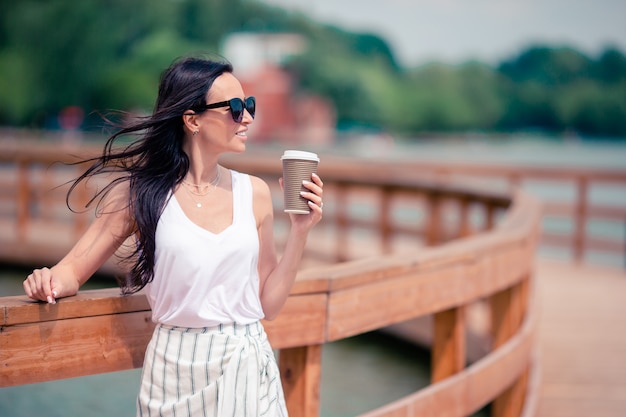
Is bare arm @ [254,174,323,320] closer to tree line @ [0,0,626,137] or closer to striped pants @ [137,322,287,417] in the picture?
striped pants @ [137,322,287,417]

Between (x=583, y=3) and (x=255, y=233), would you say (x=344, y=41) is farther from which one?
(x=255, y=233)

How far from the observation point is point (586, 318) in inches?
215

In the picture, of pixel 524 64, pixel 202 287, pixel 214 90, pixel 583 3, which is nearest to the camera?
pixel 202 287

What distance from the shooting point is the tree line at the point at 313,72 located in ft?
174

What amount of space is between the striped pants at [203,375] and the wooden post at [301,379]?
1.13 ft

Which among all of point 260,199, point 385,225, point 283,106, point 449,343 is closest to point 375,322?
point 449,343

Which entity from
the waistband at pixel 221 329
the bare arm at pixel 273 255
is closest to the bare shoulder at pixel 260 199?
the bare arm at pixel 273 255

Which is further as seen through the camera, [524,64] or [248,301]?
[524,64]

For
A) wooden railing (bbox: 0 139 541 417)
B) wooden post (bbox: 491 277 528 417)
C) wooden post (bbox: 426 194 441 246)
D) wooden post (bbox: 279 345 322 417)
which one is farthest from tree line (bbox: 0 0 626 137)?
wooden post (bbox: 279 345 322 417)

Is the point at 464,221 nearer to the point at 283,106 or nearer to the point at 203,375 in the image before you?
the point at 203,375

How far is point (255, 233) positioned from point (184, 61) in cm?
38

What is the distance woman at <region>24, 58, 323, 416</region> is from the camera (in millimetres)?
1528

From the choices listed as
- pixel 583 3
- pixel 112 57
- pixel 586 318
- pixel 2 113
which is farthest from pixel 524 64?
pixel 586 318

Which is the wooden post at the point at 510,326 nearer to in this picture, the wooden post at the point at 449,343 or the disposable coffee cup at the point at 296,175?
the wooden post at the point at 449,343
